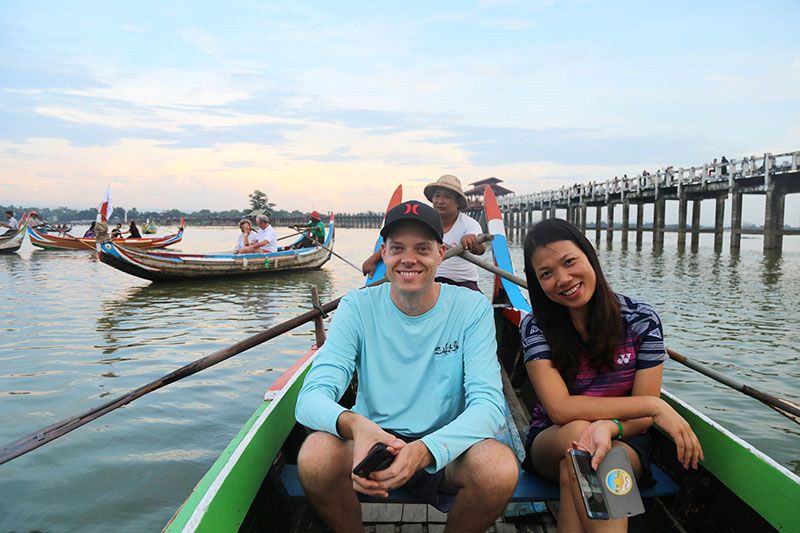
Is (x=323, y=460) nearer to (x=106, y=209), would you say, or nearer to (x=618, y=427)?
(x=618, y=427)

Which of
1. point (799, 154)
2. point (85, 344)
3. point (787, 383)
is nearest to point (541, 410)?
point (787, 383)

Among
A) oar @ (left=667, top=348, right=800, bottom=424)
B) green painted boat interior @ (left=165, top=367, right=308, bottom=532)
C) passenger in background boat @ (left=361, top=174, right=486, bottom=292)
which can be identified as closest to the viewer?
green painted boat interior @ (left=165, top=367, right=308, bottom=532)

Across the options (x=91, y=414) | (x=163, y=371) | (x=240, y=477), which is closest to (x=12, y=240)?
(x=163, y=371)

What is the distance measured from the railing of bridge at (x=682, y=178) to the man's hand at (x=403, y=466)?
23331 mm

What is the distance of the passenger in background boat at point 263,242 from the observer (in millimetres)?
15359

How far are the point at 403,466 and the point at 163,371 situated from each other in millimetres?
5593

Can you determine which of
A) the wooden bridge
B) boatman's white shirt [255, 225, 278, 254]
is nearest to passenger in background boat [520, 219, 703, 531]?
boatman's white shirt [255, 225, 278, 254]

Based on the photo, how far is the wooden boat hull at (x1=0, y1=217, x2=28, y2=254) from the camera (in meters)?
22.7

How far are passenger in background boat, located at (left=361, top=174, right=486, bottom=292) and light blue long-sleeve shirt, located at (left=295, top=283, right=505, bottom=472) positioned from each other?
2672 mm

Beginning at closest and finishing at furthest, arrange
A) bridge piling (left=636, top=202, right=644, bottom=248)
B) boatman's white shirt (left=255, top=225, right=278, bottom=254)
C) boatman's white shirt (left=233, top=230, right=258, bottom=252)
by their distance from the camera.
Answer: boatman's white shirt (left=255, top=225, right=278, bottom=254) → boatman's white shirt (left=233, top=230, right=258, bottom=252) → bridge piling (left=636, top=202, right=644, bottom=248)

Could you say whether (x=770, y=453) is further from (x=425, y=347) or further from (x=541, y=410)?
(x=425, y=347)

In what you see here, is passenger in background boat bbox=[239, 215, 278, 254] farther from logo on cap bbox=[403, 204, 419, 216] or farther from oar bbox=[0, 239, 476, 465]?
logo on cap bbox=[403, 204, 419, 216]

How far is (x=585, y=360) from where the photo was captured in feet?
7.25

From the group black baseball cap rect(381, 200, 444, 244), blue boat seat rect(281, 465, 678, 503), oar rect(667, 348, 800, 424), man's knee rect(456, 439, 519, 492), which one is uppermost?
black baseball cap rect(381, 200, 444, 244)
